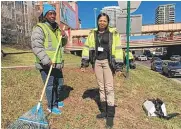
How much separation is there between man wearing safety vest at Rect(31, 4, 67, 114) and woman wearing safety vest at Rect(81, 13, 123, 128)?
558mm

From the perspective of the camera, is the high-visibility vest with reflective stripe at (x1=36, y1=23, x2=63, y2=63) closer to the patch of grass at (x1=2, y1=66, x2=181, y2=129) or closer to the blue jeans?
the blue jeans

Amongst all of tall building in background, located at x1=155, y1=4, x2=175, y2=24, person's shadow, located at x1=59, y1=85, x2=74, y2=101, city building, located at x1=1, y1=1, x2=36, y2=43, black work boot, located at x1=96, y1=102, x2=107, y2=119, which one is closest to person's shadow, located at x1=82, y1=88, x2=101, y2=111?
person's shadow, located at x1=59, y1=85, x2=74, y2=101

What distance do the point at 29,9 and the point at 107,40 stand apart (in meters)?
42.6

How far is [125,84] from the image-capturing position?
10.1 m

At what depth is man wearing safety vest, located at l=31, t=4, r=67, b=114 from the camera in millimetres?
5520

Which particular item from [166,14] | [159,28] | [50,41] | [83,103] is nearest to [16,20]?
[83,103]

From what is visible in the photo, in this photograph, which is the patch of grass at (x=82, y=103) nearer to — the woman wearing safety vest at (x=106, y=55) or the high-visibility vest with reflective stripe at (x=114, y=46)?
A: the woman wearing safety vest at (x=106, y=55)

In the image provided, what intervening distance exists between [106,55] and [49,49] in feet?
3.41

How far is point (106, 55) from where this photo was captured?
592 cm

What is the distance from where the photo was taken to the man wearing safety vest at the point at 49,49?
552 cm

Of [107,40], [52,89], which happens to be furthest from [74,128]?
[107,40]

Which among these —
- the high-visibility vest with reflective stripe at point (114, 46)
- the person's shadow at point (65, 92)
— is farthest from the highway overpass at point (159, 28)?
the high-visibility vest with reflective stripe at point (114, 46)

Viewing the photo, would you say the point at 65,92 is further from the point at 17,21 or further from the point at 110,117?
the point at 17,21

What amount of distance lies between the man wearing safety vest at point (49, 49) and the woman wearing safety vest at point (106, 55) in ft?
1.83
